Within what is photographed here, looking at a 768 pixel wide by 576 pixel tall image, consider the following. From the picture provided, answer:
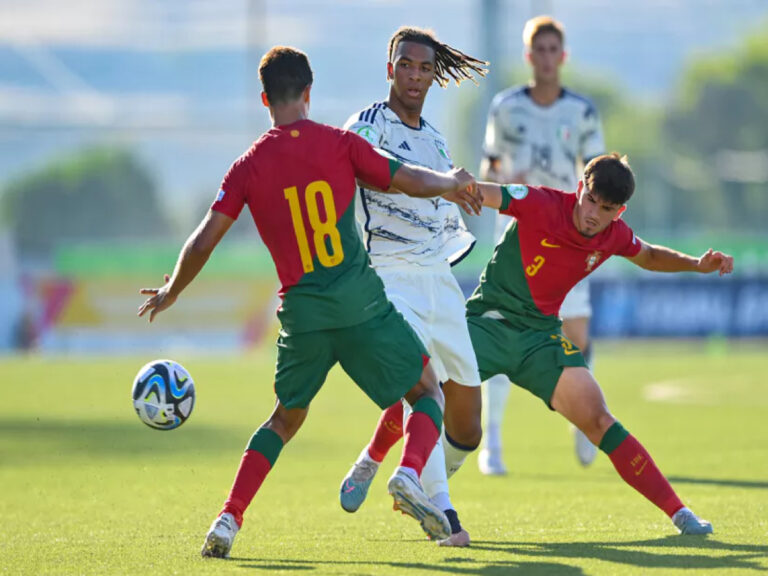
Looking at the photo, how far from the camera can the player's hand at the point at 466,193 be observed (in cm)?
613

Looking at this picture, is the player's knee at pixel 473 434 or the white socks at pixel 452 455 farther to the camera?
the white socks at pixel 452 455

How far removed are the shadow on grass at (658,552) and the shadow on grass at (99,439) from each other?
5.83m

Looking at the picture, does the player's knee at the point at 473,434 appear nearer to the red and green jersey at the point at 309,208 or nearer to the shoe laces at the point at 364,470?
the shoe laces at the point at 364,470

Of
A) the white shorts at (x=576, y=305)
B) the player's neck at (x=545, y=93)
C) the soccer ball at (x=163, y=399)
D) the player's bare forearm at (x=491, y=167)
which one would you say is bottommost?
the white shorts at (x=576, y=305)

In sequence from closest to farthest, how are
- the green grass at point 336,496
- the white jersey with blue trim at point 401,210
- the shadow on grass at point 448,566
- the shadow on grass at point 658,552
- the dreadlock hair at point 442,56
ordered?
the shadow on grass at point 448,566
the shadow on grass at point 658,552
the green grass at point 336,496
the white jersey with blue trim at point 401,210
the dreadlock hair at point 442,56

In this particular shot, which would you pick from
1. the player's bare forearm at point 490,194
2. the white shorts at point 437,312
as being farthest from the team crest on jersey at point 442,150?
the white shorts at point 437,312

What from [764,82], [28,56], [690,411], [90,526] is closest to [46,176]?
[28,56]

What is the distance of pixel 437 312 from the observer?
663cm

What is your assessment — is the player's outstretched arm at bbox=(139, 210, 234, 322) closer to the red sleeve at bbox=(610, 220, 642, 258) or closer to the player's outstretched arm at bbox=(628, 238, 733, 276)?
the red sleeve at bbox=(610, 220, 642, 258)

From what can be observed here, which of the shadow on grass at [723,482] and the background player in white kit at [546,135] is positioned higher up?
the background player in white kit at [546,135]

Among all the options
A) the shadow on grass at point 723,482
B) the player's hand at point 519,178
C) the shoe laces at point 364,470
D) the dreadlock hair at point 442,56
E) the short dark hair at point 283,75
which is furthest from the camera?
the player's hand at point 519,178

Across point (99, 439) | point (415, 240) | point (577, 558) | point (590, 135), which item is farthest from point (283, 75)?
point (99, 439)

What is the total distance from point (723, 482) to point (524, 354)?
8.02 feet

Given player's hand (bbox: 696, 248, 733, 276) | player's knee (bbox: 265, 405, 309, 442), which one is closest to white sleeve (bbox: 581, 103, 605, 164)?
player's hand (bbox: 696, 248, 733, 276)
